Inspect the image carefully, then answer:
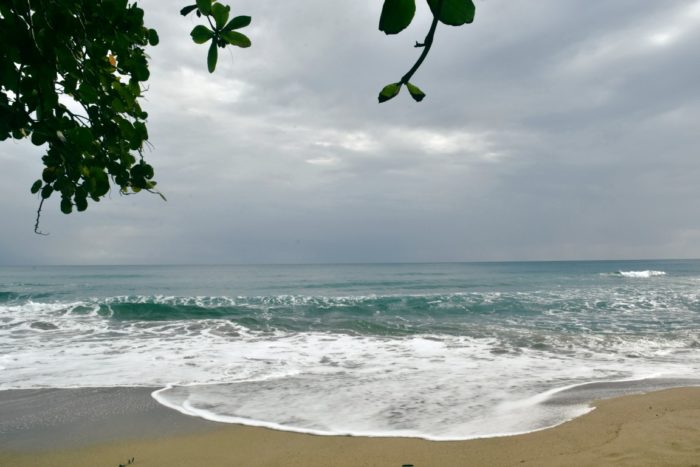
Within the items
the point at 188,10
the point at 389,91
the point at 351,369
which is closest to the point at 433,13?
the point at 389,91

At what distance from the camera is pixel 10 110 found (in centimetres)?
148

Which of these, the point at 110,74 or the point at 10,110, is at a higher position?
the point at 110,74

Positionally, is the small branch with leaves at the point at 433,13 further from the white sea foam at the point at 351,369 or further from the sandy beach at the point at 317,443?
the white sea foam at the point at 351,369

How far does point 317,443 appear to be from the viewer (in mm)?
4516

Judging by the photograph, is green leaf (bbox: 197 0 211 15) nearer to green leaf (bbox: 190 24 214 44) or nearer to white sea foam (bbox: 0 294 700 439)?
green leaf (bbox: 190 24 214 44)

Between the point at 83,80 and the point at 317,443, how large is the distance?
3.86 meters

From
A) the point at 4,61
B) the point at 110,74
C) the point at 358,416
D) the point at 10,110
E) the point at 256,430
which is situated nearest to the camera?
the point at 4,61

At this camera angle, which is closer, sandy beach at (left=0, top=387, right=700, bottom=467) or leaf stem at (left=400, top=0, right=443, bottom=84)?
leaf stem at (left=400, top=0, right=443, bottom=84)

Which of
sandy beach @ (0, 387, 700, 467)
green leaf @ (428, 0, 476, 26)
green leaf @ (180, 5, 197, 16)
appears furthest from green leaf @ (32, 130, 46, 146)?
sandy beach @ (0, 387, 700, 467)

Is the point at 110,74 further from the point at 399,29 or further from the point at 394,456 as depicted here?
the point at 394,456

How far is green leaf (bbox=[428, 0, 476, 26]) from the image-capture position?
0.74 meters

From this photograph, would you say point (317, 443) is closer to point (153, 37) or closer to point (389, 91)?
point (153, 37)

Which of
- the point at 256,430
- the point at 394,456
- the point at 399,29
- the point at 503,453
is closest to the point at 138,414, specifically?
the point at 256,430

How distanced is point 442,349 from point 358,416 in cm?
509
